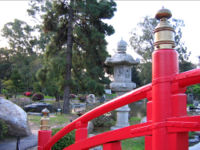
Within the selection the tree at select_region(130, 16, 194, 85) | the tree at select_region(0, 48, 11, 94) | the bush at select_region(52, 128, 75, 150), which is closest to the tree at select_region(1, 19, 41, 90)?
the tree at select_region(0, 48, 11, 94)

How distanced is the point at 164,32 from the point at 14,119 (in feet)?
20.4

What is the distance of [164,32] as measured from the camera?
1.13 metres

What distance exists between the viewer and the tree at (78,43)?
12.5m

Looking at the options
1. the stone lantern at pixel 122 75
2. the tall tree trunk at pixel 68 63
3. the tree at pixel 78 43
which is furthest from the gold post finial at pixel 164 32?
the tall tree trunk at pixel 68 63

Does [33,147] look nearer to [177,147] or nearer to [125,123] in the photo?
[125,123]

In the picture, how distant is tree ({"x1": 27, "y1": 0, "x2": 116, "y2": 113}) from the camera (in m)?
12.5

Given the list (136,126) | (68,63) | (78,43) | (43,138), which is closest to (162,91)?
(136,126)

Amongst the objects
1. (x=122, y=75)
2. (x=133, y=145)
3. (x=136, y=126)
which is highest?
(x=122, y=75)

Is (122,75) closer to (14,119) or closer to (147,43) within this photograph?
(14,119)

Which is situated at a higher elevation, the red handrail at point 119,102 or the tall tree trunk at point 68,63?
the tall tree trunk at point 68,63

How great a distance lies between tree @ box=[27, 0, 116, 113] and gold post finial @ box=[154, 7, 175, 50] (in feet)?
35.9

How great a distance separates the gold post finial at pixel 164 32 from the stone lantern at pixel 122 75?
5965 mm

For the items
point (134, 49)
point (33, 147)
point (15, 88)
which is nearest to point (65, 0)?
point (33, 147)

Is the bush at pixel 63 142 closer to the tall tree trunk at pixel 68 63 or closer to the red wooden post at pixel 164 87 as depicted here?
the red wooden post at pixel 164 87
